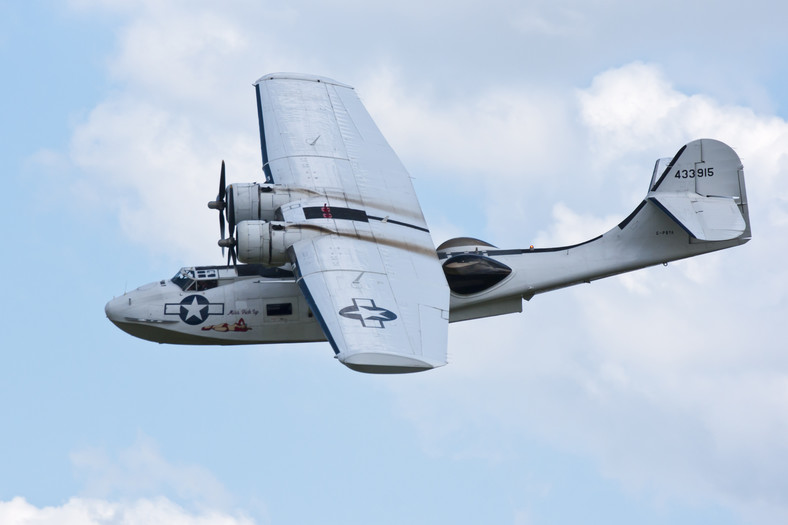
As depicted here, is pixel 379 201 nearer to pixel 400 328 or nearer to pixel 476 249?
pixel 476 249

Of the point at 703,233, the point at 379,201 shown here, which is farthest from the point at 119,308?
the point at 703,233

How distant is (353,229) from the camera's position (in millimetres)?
36531

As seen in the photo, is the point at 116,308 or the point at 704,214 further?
the point at 704,214

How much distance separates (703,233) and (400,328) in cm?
1058

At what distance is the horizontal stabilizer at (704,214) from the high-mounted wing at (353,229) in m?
7.09

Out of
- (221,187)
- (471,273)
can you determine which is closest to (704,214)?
(471,273)

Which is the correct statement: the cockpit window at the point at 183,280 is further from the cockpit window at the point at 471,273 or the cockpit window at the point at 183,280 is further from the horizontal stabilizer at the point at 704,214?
the horizontal stabilizer at the point at 704,214

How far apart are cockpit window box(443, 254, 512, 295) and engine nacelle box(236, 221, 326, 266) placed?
4.26 meters

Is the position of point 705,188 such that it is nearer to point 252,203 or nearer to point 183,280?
point 252,203

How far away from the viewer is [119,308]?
120ft

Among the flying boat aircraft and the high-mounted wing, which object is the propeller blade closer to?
the flying boat aircraft

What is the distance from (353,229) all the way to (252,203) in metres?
3.07

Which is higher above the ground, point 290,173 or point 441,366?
point 290,173

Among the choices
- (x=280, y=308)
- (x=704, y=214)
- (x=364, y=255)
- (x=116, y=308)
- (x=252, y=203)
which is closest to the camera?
(x=364, y=255)
